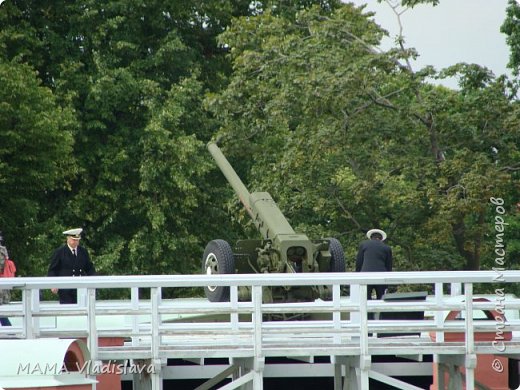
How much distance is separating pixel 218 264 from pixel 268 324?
15.9 ft

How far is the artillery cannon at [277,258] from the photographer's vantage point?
20.3 m

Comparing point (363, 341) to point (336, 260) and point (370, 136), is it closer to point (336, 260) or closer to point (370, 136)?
point (336, 260)

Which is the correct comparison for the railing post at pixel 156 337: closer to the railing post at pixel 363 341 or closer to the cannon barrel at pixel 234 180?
the railing post at pixel 363 341

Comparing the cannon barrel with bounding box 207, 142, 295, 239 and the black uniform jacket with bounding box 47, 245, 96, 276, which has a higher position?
the cannon barrel with bounding box 207, 142, 295, 239

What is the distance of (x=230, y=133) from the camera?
29562 millimetres

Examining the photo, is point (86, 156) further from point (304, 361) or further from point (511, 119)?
point (304, 361)

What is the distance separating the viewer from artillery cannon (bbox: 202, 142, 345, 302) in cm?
2031

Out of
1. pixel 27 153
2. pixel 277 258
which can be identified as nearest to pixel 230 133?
pixel 27 153

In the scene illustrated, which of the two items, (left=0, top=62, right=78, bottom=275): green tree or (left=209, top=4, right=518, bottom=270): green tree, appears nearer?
(left=209, top=4, right=518, bottom=270): green tree

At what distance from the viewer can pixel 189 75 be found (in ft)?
114

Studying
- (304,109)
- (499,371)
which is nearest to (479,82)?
(304,109)

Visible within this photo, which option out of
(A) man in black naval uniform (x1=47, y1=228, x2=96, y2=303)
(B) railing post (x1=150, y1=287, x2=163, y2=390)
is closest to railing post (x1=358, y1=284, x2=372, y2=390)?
(B) railing post (x1=150, y1=287, x2=163, y2=390)

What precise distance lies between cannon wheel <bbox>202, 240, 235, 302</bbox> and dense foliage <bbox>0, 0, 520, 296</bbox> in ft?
23.6

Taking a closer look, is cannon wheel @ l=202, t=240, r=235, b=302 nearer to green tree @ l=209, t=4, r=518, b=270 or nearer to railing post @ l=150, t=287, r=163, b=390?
railing post @ l=150, t=287, r=163, b=390
